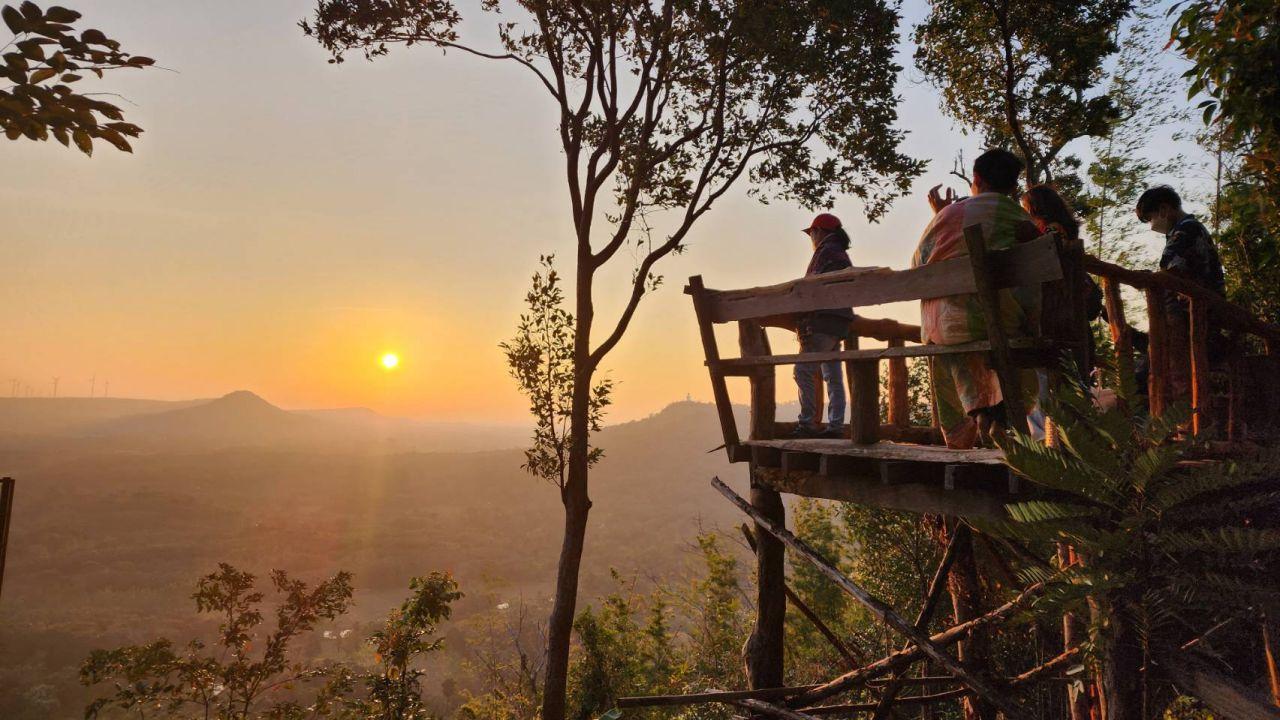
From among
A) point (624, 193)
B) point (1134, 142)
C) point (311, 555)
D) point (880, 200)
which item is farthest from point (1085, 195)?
point (311, 555)

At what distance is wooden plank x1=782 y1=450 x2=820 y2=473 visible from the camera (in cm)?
450

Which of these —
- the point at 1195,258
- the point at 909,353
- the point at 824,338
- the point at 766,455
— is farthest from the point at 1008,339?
the point at 1195,258

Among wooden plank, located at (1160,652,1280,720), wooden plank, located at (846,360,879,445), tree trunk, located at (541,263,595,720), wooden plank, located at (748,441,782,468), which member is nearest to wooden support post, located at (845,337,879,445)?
wooden plank, located at (846,360,879,445)

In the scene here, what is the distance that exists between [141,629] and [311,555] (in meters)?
41.9

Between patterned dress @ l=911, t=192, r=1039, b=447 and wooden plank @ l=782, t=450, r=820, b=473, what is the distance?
984mm

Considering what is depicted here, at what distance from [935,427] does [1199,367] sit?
78.2 inches

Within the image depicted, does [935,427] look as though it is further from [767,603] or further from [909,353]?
[909,353]

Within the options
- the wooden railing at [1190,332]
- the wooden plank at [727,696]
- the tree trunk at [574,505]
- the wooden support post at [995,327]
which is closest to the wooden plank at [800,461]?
the wooden support post at [995,327]

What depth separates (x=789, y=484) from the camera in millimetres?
4750

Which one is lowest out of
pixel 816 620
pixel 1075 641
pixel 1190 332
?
pixel 816 620

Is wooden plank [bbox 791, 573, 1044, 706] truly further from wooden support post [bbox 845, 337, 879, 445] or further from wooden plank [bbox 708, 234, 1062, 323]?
wooden plank [bbox 708, 234, 1062, 323]

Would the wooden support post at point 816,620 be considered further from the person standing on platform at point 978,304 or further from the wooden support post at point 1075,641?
the person standing on platform at point 978,304

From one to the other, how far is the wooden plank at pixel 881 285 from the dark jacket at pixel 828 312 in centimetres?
65

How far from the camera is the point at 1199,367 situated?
3.88 metres
